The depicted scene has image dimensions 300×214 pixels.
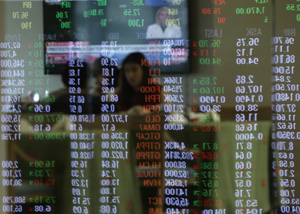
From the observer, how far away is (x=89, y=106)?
140 centimetres

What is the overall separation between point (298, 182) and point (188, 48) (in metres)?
0.56

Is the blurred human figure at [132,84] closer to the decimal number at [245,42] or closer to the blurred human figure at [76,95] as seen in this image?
the blurred human figure at [76,95]

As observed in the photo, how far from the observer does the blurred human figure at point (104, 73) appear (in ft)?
4.56

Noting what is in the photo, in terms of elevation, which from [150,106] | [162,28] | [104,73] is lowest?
[150,106]

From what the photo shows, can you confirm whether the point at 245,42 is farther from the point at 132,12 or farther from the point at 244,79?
the point at 132,12

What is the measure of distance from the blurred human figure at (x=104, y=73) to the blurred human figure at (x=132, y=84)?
2 centimetres

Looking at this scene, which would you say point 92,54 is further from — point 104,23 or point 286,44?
point 286,44

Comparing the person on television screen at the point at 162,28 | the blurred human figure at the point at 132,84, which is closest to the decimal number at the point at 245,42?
the person on television screen at the point at 162,28

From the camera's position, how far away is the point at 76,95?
141cm

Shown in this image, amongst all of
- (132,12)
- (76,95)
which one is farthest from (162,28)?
(76,95)

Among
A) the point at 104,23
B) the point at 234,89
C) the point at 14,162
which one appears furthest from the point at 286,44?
the point at 14,162

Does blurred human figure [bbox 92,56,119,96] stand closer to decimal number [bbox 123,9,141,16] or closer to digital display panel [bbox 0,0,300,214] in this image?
digital display panel [bbox 0,0,300,214]

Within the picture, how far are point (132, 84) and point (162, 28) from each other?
0.21m

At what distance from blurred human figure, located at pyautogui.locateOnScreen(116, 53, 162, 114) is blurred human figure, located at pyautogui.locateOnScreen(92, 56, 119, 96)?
1.0 inches
